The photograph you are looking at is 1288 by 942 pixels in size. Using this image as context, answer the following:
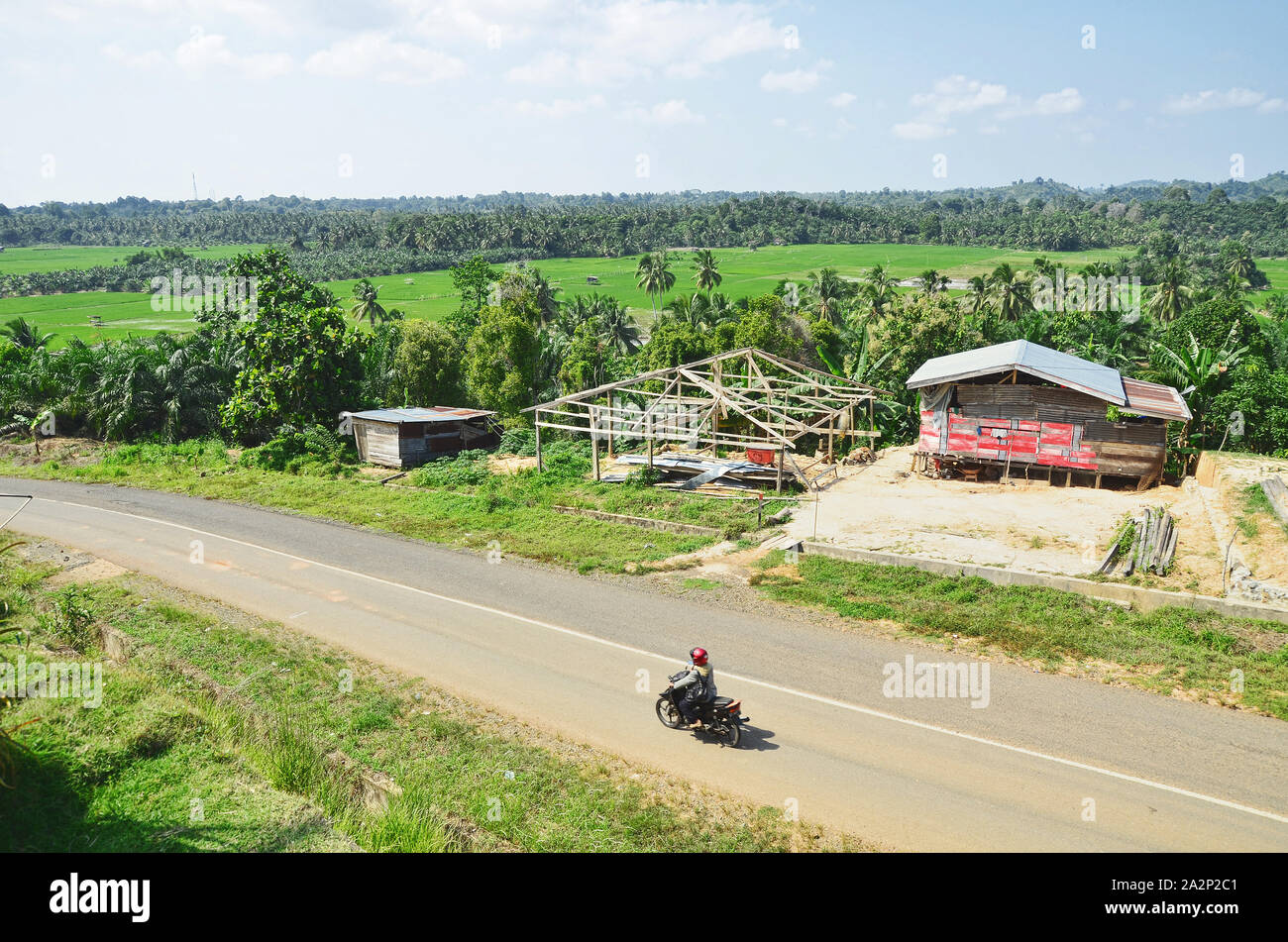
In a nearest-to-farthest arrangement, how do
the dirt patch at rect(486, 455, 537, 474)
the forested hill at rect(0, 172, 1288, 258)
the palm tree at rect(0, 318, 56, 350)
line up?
the dirt patch at rect(486, 455, 537, 474)
the palm tree at rect(0, 318, 56, 350)
the forested hill at rect(0, 172, 1288, 258)

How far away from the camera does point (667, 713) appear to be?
13.4m

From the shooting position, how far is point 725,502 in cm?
2566

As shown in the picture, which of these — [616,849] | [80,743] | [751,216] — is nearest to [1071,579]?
[616,849]

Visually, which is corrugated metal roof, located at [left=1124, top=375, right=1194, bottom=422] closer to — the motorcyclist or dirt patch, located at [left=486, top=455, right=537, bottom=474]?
the motorcyclist

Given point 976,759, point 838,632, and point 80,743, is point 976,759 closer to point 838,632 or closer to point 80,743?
point 838,632

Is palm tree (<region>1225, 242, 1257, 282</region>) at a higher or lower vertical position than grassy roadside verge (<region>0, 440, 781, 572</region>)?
higher

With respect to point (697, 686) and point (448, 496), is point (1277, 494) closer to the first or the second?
point (697, 686)

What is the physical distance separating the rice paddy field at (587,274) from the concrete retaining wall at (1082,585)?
58.2 meters

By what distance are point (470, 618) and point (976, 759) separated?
10.7m

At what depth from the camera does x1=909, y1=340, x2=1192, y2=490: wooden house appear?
24812mm

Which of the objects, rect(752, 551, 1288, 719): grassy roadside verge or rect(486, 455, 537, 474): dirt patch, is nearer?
rect(752, 551, 1288, 719): grassy roadside verge

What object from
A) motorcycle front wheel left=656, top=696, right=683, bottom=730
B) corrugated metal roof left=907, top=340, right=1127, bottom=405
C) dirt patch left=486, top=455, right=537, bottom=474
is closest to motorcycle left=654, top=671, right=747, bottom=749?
motorcycle front wheel left=656, top=696, right=683, bottom=730

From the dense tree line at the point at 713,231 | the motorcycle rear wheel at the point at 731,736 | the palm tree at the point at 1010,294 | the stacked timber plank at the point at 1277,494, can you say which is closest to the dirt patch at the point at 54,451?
the motorcycle rear wheel at the point at 731,736

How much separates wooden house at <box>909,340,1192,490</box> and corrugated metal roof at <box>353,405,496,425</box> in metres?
17.7
